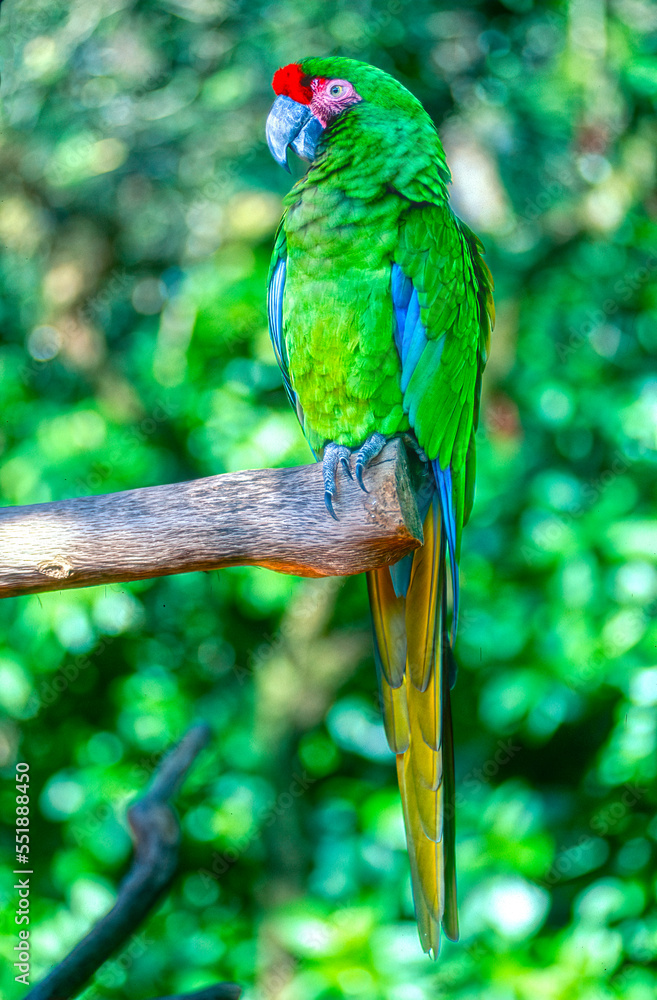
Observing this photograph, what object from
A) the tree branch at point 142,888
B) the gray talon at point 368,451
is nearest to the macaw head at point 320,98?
the gray talon at point 368,451

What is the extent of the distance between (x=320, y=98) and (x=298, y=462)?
2.54 ft

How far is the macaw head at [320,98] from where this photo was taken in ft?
3.32

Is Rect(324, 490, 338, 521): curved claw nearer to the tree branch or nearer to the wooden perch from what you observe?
the wooden perch

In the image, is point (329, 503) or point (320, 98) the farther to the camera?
point (320, 98)

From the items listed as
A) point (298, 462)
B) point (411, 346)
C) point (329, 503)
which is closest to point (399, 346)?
point (411, 346)

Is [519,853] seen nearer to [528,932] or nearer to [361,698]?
[528,932]

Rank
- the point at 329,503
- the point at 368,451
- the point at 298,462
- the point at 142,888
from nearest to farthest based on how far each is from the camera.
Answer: the point at 329,503
the point at 368,451
the point at 142,888
the point at 298,462

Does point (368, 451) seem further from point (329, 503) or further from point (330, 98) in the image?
point (330, 98)

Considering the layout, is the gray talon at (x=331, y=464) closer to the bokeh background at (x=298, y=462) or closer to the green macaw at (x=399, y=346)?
the green macaw at (x=399, y=346)

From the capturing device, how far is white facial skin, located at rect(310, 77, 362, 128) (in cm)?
102

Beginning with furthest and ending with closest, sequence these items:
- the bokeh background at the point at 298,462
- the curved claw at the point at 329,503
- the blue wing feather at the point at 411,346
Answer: the bokeh background at the point at 298,462, the blue wing feather at the point at 411,346, the curved claw at the point at 329,503

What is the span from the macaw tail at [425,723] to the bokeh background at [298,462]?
673 mm

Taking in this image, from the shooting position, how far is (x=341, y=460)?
97 centimetres

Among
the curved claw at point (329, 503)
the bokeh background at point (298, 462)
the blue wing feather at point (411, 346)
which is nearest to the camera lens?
the curved claw at point (329, 503)
